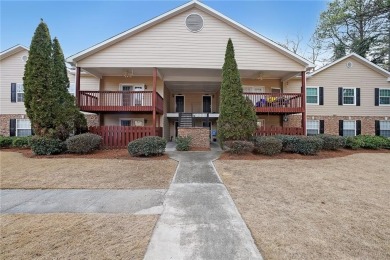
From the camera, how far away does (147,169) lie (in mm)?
A: 7961

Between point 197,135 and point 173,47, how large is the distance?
5.78 m

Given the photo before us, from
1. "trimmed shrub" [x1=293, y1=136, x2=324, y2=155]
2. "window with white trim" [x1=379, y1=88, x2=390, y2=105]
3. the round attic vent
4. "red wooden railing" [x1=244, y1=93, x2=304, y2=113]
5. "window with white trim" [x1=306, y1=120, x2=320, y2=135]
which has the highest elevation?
the round attic vent

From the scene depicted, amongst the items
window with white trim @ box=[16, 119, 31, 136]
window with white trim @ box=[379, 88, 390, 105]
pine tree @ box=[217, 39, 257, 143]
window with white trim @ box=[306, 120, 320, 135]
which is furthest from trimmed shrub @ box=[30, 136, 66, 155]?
window with white trim @ box=[379, 88, 390, 105]

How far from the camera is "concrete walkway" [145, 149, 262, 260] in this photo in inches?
117

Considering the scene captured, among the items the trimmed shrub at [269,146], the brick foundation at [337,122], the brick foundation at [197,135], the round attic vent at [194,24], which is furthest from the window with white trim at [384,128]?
the round attic vent at [194,24]

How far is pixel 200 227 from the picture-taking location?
12.2ft

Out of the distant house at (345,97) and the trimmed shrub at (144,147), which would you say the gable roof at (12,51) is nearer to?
the trimmed shrub at (144,147)

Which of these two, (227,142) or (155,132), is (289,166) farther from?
(155,132)

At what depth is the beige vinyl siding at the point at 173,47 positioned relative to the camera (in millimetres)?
12758

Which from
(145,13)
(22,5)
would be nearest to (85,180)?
(22,5)

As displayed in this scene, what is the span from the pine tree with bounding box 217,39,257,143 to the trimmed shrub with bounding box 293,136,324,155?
2.57m

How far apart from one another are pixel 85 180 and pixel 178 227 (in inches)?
178

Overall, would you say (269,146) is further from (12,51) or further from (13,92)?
(12,51)

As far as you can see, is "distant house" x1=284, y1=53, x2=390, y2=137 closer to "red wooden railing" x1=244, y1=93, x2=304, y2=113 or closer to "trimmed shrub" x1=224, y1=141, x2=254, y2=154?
"red wooden railing" x1=244, y1=93, x2=304, y2=113
